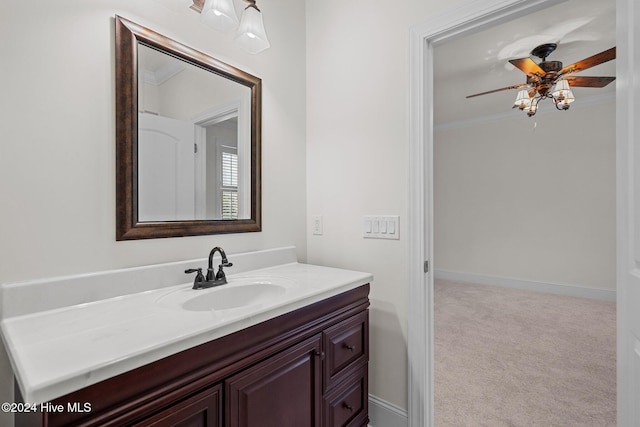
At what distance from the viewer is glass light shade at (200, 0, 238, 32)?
4.15 ft

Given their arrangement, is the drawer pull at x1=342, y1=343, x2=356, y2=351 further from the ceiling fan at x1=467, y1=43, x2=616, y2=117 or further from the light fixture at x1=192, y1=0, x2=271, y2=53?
the ceiling fan at x1=467, y1=43, x2=616, y2=117

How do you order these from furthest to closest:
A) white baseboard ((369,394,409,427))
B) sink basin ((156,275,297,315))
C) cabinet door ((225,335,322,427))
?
white baseboard ((369,394,409,427)), sink basin ((156,275,297,315)), cabinet door ((225,335,322,427))

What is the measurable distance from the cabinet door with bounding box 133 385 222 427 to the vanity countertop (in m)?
0.14

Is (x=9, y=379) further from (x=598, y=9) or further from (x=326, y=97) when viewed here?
(x=598, y=9)

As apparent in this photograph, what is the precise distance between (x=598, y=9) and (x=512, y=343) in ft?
8.56

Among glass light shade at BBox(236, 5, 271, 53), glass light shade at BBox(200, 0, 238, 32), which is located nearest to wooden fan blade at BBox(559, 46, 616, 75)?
glass light shade at BBox(236, 5, 271, 53)

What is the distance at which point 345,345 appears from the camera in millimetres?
1307

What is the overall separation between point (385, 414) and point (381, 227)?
980 millimetres

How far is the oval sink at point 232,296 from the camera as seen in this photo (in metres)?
1.19

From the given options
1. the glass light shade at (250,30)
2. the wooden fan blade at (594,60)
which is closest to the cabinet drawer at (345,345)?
the glass light shade at (250,30)

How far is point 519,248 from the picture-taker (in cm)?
443

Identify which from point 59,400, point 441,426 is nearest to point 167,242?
point 59,400

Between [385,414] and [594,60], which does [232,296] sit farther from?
[594,60]

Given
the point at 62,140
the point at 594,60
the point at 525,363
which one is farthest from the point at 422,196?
the point at 594,60
